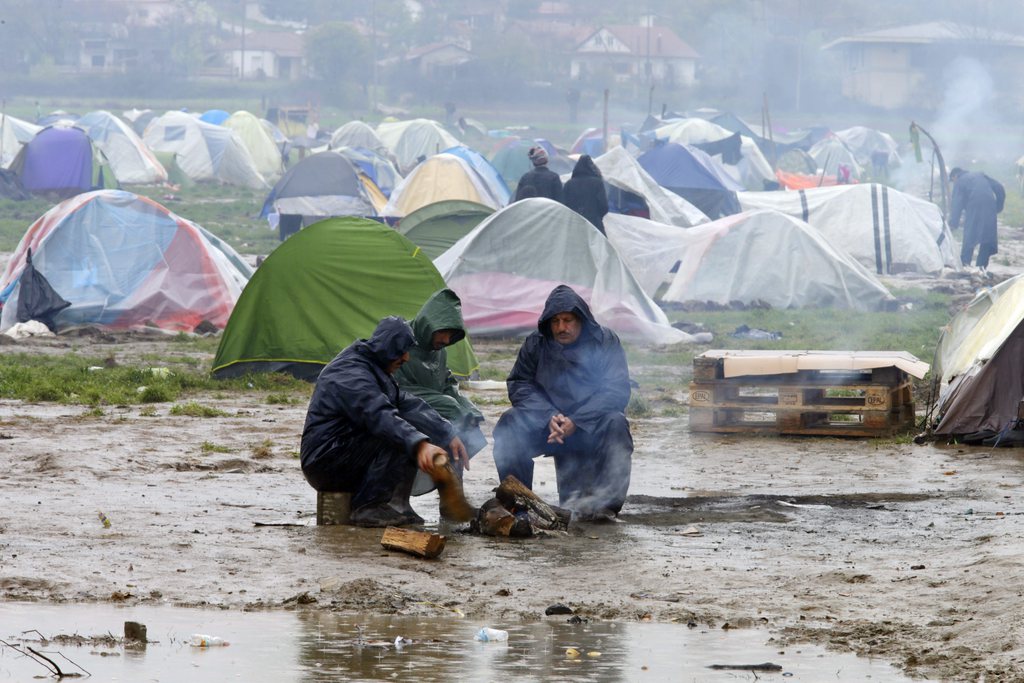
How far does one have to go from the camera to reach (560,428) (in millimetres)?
8172

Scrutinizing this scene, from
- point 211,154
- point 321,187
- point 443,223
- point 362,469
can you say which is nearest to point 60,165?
point 321,187

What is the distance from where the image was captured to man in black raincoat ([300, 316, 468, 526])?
750 cm

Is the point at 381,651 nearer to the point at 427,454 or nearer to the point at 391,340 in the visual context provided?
the point at 427,454

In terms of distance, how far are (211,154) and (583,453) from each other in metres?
36.8

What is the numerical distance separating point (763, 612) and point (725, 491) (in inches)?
119

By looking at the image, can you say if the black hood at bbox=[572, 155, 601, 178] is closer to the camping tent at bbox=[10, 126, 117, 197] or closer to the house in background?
the camping tent at bbox=[10, 126, 117, 197]

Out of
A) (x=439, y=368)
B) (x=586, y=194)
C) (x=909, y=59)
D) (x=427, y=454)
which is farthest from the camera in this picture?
(x=909, y=59)

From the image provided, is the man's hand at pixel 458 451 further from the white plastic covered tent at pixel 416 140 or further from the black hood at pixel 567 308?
the white plastic covered tent at pixel 416 140

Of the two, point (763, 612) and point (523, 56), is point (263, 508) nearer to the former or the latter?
point (763, 612)

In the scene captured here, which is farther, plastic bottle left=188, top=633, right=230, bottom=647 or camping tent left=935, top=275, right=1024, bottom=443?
camping tent left=935, top=275, right=1024, bottom=443

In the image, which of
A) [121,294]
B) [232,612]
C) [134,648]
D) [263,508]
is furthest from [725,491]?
[121,294]

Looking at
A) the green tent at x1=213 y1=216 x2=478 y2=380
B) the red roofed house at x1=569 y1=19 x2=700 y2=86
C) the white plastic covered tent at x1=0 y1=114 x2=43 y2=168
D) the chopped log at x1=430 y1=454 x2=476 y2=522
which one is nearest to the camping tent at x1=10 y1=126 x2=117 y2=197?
the white plastic covered tent at x1=0 y1=114 x2=43 y2=168

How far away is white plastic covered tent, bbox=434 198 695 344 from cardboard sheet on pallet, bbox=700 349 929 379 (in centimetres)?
505

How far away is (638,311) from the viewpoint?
16672mm
